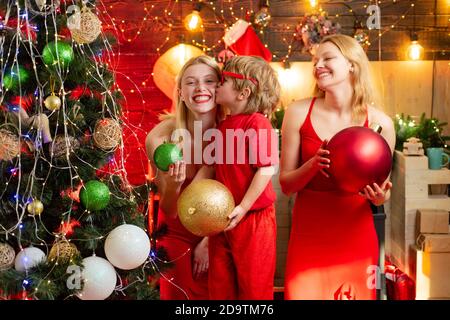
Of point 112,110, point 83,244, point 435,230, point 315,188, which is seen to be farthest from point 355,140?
point 435,230

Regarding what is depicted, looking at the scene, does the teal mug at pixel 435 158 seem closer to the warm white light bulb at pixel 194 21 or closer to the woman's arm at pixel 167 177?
the woman's arm at pixel 167 177

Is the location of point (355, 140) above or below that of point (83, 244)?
above

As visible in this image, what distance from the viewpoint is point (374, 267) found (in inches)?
85.0

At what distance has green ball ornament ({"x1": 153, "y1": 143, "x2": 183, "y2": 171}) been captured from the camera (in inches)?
83.2

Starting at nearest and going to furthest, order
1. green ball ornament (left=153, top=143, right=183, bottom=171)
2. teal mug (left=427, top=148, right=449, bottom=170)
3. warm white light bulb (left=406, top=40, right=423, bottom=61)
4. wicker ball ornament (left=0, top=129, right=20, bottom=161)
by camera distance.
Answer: wicker ball ornament (left=0, top=129, right=20, bottom=161) → green ball ornament (left=153, top=143, right=183, bottom=171) → teal mug (left=427, top=148, right=449, bottom=170) → warm white light bulb (left=406, top=40, right=423, bottom=61)

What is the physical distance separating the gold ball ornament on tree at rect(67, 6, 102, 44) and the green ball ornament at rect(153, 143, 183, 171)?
42 cm

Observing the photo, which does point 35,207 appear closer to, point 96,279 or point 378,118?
point 96,279

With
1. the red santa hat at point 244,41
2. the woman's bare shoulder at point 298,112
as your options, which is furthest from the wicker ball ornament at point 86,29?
the red santa hat at point 244,41

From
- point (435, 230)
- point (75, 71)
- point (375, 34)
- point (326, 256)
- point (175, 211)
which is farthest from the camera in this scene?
point (375, 34)

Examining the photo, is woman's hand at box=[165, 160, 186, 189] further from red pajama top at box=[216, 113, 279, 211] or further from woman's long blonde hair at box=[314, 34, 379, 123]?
woman's long blonde hair at box=[314, 34, 379, 123]

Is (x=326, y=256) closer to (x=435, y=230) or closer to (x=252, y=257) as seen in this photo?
(x=252, y=257)

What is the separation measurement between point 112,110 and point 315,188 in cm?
69

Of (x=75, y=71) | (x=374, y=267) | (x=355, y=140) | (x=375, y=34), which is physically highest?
(x=375, y=34)

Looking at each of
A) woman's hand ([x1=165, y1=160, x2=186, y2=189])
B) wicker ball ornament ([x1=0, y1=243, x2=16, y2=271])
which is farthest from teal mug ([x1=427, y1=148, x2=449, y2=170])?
wicker ball ornament ([x1=0, y1=243, x2=16, y2=271])
